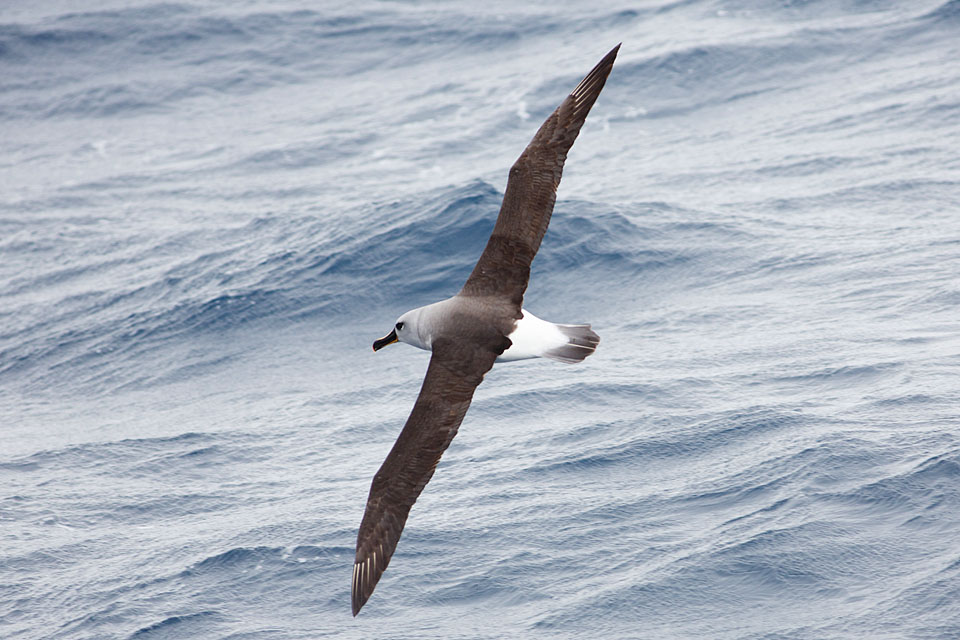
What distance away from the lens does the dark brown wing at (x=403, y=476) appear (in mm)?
10609

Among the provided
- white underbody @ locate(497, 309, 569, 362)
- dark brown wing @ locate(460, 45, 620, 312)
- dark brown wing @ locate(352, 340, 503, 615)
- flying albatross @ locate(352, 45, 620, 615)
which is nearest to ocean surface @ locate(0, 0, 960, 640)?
dark brown wing @ locate(352, 340, 503, 615)

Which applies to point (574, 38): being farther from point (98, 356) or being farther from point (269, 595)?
point (269, 595)

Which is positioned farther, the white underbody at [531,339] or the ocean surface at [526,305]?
the ocean surface at [526,305]

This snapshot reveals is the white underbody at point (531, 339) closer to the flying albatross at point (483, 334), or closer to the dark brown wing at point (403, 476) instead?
the flying albatross at point (483, 334)

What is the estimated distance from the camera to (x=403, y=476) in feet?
35.2

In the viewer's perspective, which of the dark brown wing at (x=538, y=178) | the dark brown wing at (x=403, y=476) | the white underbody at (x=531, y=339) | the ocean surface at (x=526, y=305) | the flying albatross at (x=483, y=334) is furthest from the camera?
the ocean surface at (x=526, y=305)

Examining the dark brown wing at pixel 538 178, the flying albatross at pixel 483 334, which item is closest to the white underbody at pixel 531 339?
the flying albatross at pixel 483 334

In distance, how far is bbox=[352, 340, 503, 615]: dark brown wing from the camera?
10.6 m

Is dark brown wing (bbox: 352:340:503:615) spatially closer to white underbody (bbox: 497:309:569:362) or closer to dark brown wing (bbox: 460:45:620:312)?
white underbody (bbox: 497:309:569:362)

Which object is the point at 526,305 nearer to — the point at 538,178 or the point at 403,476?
the point at 538,178

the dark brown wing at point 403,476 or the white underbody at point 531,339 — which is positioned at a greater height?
the white underbody at point 531,339

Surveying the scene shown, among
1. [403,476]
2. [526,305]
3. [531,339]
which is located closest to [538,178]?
[531,339]

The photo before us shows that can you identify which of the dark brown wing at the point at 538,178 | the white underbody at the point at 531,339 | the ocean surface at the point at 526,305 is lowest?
the ocean surface at the point at 526,305

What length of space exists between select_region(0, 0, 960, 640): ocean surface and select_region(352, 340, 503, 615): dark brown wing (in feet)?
5.35
